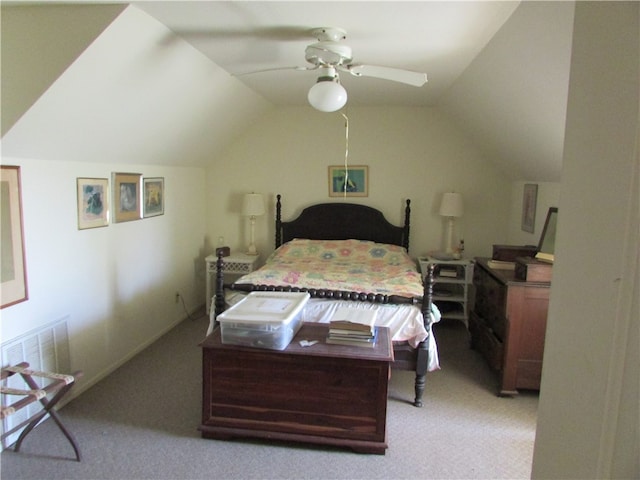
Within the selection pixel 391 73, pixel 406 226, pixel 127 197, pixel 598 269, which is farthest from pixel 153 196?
pixel 598 269

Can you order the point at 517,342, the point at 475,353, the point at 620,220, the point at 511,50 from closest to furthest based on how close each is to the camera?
the point at 620,220
the point at 511,50
the point at 517,342
the point at 475,353

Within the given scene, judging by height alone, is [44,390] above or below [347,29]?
below

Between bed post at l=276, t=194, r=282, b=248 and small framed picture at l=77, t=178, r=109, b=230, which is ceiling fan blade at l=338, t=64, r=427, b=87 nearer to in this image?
small framed picture at l=77, t=178, r=109, b=230

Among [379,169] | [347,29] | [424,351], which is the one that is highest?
[347,29]

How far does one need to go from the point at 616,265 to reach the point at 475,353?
3.55 m

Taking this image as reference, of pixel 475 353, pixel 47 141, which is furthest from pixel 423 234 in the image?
pixel 47 141

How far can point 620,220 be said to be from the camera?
570 millimetres

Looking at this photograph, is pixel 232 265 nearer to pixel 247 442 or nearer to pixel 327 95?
pixel 247 442

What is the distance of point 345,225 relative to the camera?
479 cm

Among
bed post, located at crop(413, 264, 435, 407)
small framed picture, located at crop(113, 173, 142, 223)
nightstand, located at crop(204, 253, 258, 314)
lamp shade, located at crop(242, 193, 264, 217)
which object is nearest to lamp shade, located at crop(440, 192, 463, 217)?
bed post, located at crop(413, 264, 435, 407)

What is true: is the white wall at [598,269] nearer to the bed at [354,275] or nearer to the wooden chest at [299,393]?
the wooden chest at [299,393]

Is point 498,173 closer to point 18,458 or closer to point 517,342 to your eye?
point 517,342

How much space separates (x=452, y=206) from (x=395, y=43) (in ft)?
7.22

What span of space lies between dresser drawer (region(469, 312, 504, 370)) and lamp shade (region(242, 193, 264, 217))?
8.05 ft
